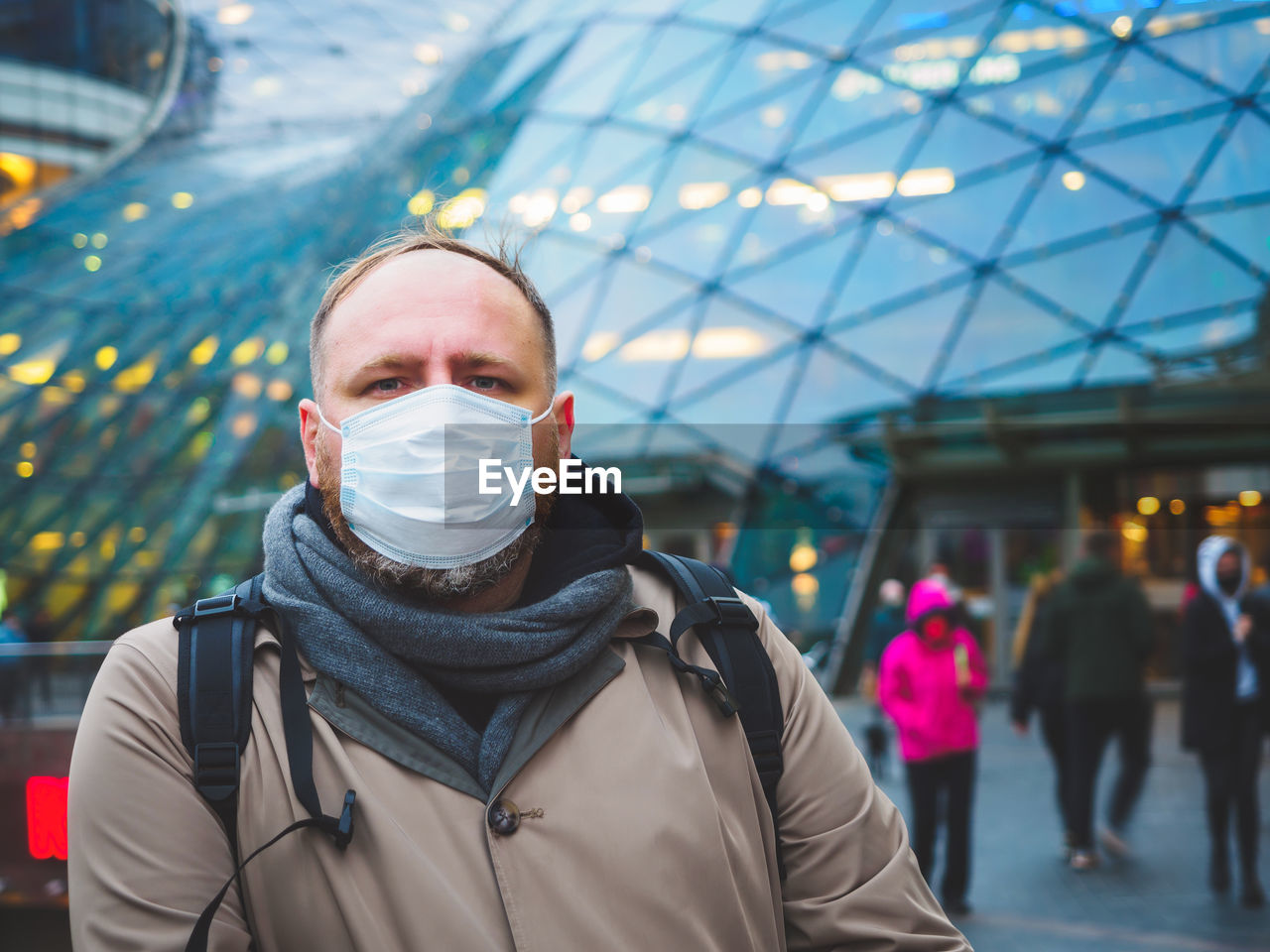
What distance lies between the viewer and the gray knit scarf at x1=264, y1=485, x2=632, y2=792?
162 cm

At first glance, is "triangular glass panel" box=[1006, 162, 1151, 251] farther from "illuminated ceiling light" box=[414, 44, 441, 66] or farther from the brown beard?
"illuminated ceiling light" box=[414, 44, 441, 66]

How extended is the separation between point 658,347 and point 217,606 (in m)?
10.2

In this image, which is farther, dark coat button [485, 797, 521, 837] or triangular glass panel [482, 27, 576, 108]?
triangular glass panel [482, 27, 576, 108]

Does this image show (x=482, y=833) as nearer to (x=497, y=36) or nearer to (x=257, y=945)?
(x=257, y=945)

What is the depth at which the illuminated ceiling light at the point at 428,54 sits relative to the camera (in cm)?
2527

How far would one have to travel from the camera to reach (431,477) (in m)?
1.95

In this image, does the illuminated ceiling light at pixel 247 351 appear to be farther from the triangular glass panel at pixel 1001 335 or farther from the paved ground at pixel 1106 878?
the paved ground at pixel 1106 878

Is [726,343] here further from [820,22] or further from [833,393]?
[820,22]

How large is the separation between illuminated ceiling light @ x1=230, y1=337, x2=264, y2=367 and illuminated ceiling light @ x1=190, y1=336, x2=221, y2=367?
427 mm

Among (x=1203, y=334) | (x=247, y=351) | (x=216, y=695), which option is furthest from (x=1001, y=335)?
(x=247, y=351)

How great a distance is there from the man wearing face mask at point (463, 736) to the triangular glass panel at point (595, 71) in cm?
1360

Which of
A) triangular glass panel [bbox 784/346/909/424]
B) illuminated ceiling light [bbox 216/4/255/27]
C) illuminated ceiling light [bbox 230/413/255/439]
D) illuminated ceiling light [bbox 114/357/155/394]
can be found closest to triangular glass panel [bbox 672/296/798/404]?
triangular glass panel [bbox 784/346/909/424]

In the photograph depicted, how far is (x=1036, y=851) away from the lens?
21.5 feet

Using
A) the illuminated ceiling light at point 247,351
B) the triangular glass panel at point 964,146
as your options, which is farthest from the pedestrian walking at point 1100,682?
the illuminated ceiling light at point 247,351
